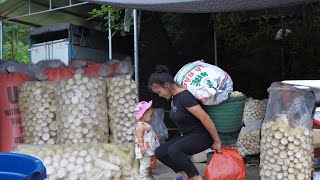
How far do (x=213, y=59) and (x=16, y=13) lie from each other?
389cm

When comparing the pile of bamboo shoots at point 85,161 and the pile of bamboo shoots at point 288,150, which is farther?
the pile of bamboo shoots at point 85,161

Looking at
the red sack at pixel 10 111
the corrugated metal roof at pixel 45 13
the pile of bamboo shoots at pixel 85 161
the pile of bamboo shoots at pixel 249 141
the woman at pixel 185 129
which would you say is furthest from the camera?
the corrugated metal roof at pixel 45 13

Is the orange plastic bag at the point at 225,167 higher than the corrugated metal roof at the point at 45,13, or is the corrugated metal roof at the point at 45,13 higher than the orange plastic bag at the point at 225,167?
the corrugated metal roof at the point at 45,13

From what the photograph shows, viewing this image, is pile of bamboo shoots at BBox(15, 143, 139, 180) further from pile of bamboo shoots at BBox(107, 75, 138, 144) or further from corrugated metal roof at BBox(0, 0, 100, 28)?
corrugated metal roof at BBox(0, 0, 100, 28)

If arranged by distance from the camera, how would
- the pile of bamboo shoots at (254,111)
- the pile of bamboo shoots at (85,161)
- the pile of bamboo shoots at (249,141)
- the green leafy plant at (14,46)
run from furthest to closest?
the green leafy plant at (14,46)
the pile of bamboo shoots at (254,111)
the pile of bamboo shoots at (249,141)
the pile of bamboo shoots at (85,161)

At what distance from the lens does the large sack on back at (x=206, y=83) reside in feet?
10.2

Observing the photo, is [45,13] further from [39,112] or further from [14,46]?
[14,46]

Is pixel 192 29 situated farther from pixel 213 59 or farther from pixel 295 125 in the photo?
pixel 295 125

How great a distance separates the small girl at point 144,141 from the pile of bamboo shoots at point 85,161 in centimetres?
10

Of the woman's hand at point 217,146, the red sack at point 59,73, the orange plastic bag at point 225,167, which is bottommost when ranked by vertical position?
the orange plastic bag at point 225,167

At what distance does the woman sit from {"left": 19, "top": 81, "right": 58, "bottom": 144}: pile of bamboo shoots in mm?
1323

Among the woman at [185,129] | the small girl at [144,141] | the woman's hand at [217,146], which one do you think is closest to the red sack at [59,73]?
the small girl at [144,141]

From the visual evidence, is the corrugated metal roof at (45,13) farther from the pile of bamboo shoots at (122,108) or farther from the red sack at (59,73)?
the pile of bamboo shoots at (122,108)

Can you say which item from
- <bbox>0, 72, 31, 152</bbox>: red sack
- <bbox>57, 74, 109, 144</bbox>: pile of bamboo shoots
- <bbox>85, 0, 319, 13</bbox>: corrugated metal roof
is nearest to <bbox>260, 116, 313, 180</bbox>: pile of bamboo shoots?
<bbox>85, 0, 319, 13</bbox>: corrugated metal roof
